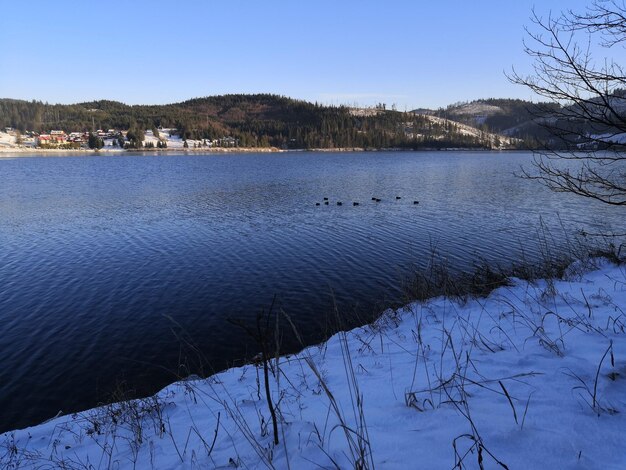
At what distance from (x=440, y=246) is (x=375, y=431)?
19136mm

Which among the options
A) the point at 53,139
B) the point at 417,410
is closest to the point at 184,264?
the point at 417,410

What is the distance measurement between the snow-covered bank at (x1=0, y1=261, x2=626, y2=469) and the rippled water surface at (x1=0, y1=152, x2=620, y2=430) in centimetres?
225

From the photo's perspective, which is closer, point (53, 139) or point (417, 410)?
point (417, 410)

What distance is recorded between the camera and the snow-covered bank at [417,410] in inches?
112

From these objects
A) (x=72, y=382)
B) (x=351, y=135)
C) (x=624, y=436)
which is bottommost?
(x=72, y=382)

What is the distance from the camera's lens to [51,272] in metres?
17.3

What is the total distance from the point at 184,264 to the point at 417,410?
16799 mm

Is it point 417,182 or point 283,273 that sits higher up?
point 417,182

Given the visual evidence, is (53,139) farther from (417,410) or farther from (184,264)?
(417,410)

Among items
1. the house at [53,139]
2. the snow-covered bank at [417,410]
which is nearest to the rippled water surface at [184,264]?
the snow-covered bank at [417,410]

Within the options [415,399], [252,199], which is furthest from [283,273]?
[252,199]

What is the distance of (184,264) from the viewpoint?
60.8ft

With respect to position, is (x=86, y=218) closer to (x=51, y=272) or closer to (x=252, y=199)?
(x=51, y=272)

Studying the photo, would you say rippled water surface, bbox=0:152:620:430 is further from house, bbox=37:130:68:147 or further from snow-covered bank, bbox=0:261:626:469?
house, bbox=37:130:68:147
